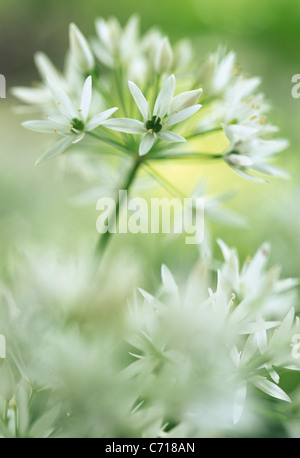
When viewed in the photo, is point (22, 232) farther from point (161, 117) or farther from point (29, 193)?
point (161, 117)

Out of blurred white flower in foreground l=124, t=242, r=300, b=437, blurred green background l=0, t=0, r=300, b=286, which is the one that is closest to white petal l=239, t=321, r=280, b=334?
blurred white flower in foreground l=124, t=242, r=300, b=437

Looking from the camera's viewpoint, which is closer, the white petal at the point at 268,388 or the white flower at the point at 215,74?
the white petal at the point at 268,388

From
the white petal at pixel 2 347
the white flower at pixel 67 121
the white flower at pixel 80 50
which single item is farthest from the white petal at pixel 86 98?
the white petal at pixel 2 347

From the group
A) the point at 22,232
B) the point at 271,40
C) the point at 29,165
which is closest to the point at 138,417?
the point at 22,232

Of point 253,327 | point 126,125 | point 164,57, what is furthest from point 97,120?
point 253,327

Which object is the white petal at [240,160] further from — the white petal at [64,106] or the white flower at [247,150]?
the white petal at [64,106]

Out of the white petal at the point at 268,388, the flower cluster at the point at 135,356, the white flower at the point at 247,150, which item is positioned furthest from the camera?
the white flower at the point at 247,150
